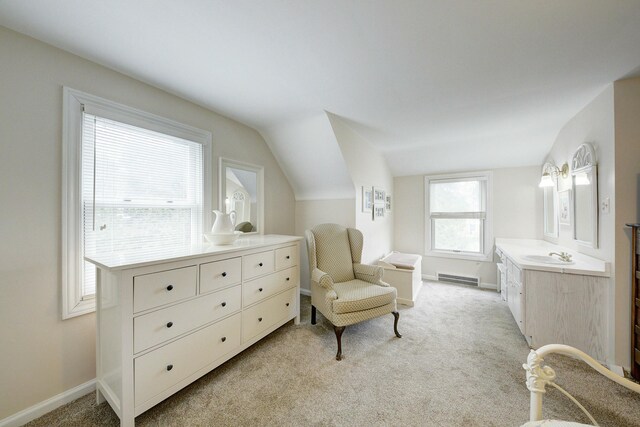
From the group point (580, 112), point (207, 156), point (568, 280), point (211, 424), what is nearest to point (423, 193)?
point (580, 112)

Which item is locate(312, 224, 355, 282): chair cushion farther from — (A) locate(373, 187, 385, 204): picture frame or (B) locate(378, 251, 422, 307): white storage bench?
(A) locate(373, 187, 385, 204): picture frame

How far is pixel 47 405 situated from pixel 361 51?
3132 millimetres

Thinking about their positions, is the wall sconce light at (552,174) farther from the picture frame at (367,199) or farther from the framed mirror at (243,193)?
the framed mirror at (243,193)

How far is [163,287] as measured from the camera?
1501 millimetres

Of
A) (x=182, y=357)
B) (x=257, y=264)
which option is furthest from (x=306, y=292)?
(x=182, y=357)

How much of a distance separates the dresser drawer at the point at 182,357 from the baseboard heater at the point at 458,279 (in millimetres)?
3809

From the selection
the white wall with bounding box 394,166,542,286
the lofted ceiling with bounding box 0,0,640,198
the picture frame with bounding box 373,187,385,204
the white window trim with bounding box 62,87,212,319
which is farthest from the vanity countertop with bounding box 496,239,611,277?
the white window trim with bounding box 62,87,212,319

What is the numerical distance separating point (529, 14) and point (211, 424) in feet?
9.91

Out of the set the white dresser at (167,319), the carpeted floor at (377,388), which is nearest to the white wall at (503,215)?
the carpeted floor at (377,388)

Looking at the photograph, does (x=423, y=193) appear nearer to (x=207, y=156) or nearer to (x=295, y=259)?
(x=295, y=259)

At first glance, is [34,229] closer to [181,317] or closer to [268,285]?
[181,317]

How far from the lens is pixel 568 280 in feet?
6.85

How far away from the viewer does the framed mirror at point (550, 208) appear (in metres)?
3.14

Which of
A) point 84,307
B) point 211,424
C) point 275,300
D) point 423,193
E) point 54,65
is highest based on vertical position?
point 54,65
